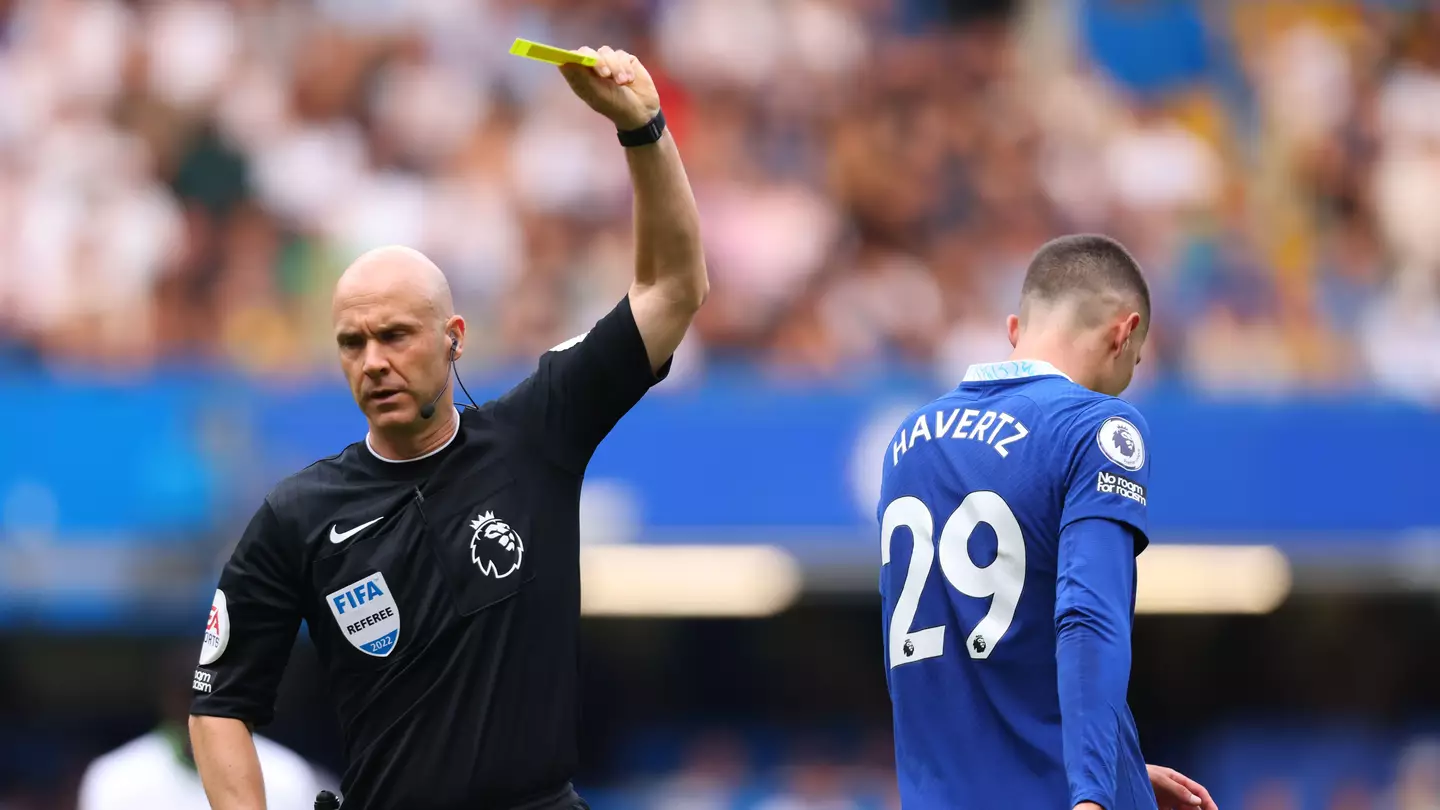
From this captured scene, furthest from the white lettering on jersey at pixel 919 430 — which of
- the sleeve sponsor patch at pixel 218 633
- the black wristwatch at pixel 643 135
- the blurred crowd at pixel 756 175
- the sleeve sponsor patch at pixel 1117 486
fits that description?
the blurred crowd at pixel 756 175

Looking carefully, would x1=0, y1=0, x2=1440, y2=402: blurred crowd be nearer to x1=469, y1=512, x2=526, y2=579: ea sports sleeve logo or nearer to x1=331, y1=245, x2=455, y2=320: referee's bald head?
x1=331, y1=245, x2=455, y2=320: referee's bald head

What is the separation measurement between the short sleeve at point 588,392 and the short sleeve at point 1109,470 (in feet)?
3.45

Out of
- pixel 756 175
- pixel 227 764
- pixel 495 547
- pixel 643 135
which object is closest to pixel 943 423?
pixel 643 135

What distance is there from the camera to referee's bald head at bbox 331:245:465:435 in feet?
13.6

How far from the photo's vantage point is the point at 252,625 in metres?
4.18

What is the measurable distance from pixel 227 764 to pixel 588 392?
3.78 ft

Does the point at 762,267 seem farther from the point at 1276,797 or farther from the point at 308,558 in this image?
the point at 308,558

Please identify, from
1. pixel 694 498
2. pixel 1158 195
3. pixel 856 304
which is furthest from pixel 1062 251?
pixel 1158 195

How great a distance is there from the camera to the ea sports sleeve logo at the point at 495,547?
414 centimetres

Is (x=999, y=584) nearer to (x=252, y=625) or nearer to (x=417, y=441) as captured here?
(x=417, y=441)

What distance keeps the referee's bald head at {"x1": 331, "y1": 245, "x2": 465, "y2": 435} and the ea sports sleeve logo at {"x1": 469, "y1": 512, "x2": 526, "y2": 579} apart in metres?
0.28

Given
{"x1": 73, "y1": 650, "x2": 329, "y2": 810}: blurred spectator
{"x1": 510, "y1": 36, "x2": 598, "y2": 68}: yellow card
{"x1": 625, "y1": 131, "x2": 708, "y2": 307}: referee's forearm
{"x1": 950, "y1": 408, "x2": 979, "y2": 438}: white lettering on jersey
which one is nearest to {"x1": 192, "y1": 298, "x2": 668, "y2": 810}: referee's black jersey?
{"x1": 625, "y1": 131, "x2": 708, "y2": 307}: referee's forearm

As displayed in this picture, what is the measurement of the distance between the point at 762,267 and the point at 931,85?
2.31 metres

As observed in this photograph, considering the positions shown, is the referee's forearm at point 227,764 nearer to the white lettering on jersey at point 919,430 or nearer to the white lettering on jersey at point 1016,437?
the white lettering on jersey at point 919,430
